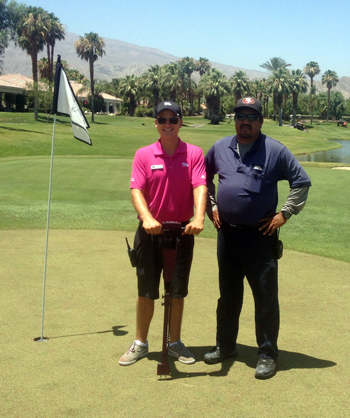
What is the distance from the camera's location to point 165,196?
4.10 m

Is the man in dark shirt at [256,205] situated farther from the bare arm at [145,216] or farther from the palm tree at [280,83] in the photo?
the palm tree at [280,83]

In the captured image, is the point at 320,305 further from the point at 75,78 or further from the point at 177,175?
the point at 75,78

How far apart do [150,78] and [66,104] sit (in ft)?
298

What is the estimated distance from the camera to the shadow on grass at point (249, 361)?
13.3ft

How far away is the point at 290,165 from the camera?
13.7 feet

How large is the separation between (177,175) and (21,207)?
9.13m

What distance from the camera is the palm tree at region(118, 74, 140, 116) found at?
97688 mm

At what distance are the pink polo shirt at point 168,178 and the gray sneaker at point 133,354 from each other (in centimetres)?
103

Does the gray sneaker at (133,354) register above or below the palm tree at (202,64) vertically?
below

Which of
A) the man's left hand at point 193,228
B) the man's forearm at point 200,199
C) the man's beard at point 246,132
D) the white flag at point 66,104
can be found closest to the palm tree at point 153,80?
the white flag at point 66,104

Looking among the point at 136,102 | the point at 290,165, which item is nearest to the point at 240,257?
the point at 290,165

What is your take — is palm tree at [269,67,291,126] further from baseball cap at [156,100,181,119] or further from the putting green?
baseball cap at [156,100,181,119]

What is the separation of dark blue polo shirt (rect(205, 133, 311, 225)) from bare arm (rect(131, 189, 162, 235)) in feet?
1.98

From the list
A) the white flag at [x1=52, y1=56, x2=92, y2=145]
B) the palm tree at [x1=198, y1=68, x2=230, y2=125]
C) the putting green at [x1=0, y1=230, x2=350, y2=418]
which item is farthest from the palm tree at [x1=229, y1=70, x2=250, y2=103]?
the white flag at [x1=52, y1=56, x2=92, y2=145]
